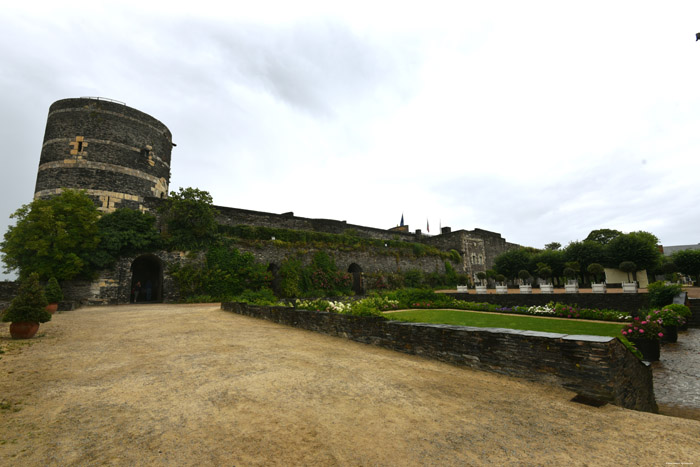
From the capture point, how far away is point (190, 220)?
20812mm

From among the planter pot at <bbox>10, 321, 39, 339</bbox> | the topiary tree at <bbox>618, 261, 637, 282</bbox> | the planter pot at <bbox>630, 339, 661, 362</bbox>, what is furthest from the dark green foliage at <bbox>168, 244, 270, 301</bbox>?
the topiary tree at <bbox>618, 261, 637, 282</bbox>

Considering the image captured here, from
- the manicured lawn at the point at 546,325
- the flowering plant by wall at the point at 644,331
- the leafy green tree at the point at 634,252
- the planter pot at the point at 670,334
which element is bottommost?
the planter pot at the point at 670,334

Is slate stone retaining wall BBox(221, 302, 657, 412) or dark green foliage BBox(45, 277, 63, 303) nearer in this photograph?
slate stone retaining wall BBox(221, 302, 657, 412)

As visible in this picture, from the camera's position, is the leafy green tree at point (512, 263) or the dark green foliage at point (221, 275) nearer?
the dark green foliage at point (221, 275)

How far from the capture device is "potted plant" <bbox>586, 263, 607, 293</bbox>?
1700 centimetres

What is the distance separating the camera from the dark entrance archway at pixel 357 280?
28122 mm

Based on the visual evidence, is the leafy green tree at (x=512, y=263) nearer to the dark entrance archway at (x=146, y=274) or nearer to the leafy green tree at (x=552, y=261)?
the leafy green tree at (x=552, y=261)

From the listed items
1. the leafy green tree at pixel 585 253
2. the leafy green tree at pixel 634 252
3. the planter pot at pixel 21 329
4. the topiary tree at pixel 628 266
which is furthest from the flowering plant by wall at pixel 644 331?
the leafy green tree at pixel 585 253

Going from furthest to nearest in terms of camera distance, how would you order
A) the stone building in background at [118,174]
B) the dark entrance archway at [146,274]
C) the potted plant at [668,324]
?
1. the dark entrance archway at [146,274]
2. the stone building in background at [118,174]
3. the potted plant at [668,324]

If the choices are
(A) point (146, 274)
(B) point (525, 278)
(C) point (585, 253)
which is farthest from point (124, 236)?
(C) point (585, 253)

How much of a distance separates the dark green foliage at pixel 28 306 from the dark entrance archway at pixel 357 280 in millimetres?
22282

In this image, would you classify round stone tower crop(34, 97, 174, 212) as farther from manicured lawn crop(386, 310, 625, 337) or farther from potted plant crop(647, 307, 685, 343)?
potted plant crop(647, 307, 685, 343)

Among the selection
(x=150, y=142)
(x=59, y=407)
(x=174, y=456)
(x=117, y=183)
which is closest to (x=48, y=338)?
(x=59, y=407)

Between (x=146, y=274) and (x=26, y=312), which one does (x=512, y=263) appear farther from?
(x=26, y=312)
